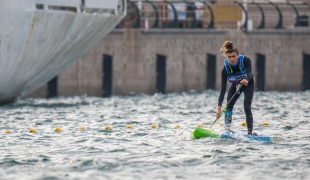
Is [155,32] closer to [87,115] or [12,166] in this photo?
[87,115]

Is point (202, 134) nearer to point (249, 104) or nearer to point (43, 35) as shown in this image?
point (249, 104)

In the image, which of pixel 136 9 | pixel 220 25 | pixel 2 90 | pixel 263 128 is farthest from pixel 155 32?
pixel 263 128

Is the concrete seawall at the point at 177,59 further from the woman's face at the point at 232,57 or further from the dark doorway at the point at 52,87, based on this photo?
the woman's face at the point at 232,57

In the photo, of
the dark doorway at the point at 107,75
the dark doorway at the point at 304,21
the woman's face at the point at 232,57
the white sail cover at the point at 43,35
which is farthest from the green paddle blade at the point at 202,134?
the dark doorway at the point at 304,21

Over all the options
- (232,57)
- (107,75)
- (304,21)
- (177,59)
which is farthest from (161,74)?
(232,57)

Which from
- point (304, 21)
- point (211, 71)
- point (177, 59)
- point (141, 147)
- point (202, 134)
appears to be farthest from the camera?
point (304, 21)

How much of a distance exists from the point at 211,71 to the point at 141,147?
105 feet

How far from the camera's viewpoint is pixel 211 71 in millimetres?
54906

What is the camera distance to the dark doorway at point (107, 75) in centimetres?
4923

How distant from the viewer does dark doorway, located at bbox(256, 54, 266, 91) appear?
5644cm

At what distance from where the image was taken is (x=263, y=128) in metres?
28.2

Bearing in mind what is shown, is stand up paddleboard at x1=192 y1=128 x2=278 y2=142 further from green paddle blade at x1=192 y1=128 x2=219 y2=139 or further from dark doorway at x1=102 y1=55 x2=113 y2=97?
dark doorway at x1=102 y1=55 x2=113 y2=97

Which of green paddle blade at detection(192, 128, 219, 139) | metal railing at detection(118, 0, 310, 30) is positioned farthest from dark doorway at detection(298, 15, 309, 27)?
green paddle blade at detection(192, 128, 219, 139)

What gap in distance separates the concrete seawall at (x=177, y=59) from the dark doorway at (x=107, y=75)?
16 centimetres
